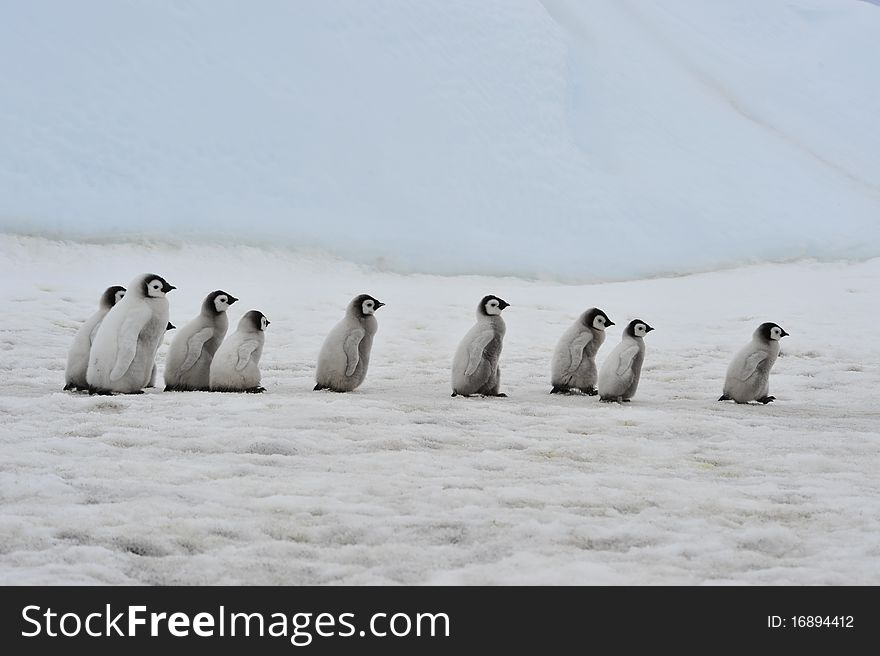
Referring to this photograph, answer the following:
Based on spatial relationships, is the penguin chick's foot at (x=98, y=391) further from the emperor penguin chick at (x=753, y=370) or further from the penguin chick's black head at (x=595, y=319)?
the emperor penguin chick at (x=753, y=370)

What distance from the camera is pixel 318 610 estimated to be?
95.8 inches

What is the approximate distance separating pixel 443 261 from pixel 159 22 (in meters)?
5.99

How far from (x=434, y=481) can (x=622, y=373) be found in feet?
8.24

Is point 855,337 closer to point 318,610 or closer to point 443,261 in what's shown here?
point 443,261

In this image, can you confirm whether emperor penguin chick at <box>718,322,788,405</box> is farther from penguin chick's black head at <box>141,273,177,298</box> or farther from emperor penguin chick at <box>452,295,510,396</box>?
penguin chick's black head at <box>141,273,177,298</box>

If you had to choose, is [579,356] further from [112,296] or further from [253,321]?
[112,296]

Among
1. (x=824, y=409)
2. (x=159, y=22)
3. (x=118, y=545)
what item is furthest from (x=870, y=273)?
(x=118, y=545)

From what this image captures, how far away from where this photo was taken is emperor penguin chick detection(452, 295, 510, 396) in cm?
593

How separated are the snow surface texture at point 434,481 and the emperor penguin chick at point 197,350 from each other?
0.40 metres

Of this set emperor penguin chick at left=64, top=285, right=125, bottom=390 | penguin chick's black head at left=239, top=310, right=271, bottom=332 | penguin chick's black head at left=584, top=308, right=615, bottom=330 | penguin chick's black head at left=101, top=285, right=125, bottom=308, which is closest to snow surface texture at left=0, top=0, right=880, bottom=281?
penguin chick's black head at left=101, top=285, right=125, bottom=308

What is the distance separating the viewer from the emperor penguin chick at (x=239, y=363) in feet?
18.4

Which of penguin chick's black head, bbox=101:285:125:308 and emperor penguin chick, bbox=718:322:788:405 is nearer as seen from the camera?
penguin chick's black head, bbox=101:285:125:308

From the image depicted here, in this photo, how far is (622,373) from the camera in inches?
233

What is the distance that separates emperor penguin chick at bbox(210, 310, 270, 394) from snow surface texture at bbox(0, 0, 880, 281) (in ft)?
24.9
